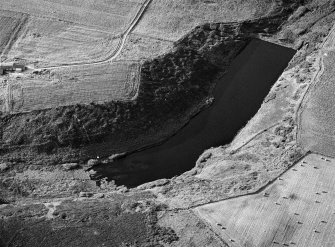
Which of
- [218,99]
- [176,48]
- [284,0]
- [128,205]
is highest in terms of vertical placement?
[284,0]

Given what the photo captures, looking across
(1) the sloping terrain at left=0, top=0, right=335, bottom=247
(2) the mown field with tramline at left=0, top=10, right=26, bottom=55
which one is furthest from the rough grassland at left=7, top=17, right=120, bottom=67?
(1) the sloping terrain at left=0, top=0, right=335, bottom=247

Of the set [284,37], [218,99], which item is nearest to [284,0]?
[284,37]

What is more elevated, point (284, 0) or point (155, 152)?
point (284, 0)

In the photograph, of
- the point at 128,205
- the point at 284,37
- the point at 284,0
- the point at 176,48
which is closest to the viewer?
the point at 128,205

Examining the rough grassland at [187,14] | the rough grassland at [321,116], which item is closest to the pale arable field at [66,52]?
the rough grassland at [187,14]

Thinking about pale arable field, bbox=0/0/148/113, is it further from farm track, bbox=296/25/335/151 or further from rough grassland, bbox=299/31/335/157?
rough grassland, bbox=299/31/335/157

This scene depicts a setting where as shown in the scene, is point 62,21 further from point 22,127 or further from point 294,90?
point 294,90

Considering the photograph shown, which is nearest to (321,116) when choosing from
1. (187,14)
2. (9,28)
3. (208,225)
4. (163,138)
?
(163,138)
